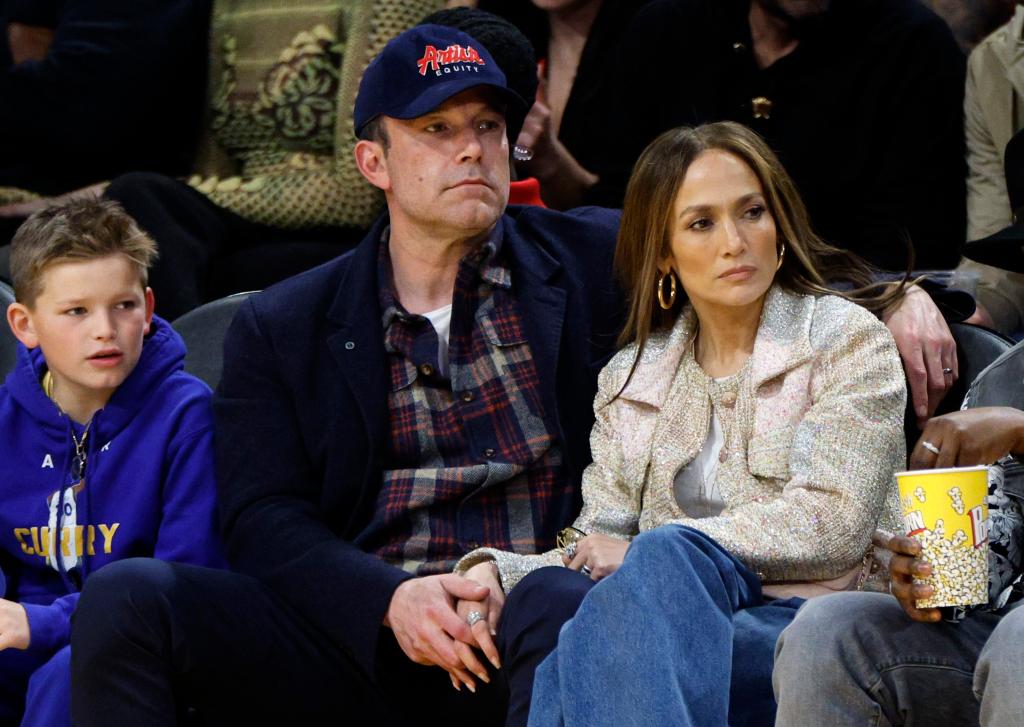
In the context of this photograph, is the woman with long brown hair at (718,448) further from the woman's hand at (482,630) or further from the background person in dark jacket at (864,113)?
the background person in dark jacket at (864,113)

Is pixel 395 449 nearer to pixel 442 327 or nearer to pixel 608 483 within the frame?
pixel 442 327

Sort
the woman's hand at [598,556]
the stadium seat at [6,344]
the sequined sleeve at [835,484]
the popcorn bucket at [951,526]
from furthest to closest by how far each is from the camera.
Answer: the stadium seat at [6,344] → the woman's hand at [598,556] → the sequined sleeve at [835,484] → the popcorn bucket at [951,526]

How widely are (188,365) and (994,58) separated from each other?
1.86 metres

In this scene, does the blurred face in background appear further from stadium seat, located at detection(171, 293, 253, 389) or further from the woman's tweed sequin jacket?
stadium seat, located at detection(171, 293, 253, 389)

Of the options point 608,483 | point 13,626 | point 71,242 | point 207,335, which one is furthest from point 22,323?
point 608,483

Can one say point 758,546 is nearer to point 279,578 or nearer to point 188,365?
point 279,578

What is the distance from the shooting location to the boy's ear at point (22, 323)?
10.5 feet

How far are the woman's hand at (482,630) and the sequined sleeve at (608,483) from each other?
0.08 m

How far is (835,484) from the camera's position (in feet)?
8.30

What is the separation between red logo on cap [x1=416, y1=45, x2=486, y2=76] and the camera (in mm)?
3039

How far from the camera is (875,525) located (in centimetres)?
257

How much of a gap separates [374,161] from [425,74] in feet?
0.78

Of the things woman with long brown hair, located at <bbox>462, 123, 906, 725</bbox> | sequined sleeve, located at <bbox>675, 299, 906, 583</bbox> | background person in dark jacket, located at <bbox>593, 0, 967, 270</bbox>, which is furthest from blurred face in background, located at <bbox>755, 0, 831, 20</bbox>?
sequined sleeve, located at <bbox>675, 299, 906, 583</bbox>

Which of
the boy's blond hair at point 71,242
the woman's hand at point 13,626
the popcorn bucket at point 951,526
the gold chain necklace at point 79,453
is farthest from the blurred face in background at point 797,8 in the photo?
the woman's hand at point 13,626
